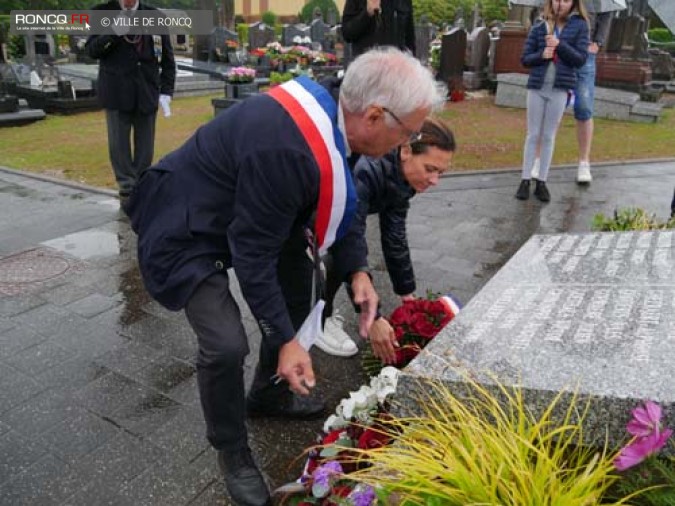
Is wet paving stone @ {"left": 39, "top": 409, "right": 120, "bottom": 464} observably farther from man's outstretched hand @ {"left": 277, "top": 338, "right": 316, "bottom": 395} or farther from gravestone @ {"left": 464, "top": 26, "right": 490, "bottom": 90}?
gravestone @ {"left": 464, "top": 26, "right": 490, "bottom": 90}

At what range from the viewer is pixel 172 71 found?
5.89 metres

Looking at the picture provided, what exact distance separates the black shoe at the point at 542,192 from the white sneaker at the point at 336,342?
3503 mm

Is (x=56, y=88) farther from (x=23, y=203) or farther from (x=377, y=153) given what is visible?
(x=377, y=153)

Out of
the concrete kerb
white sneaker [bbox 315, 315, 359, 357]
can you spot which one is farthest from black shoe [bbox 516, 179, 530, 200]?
the concrete kerb

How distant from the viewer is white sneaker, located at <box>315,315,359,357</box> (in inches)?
124

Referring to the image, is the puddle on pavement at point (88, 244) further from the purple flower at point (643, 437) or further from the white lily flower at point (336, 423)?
the purple flower at point (643, 437)

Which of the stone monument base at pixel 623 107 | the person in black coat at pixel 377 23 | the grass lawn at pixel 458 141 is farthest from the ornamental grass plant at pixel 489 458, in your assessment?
the stone monument base at pixel 623 107

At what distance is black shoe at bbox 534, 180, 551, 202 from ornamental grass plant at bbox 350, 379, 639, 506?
4.54 meters

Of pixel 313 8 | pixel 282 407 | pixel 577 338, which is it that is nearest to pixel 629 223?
pixel 577 338

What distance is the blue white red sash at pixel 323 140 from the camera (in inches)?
69.2

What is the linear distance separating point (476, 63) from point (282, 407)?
43.8 ft

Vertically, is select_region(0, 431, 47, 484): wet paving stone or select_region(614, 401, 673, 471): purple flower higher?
select_region(614, 401, 673, 471): purple flower

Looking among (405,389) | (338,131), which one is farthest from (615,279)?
(338,131)

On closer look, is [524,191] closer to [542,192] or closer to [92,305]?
[542,192]
